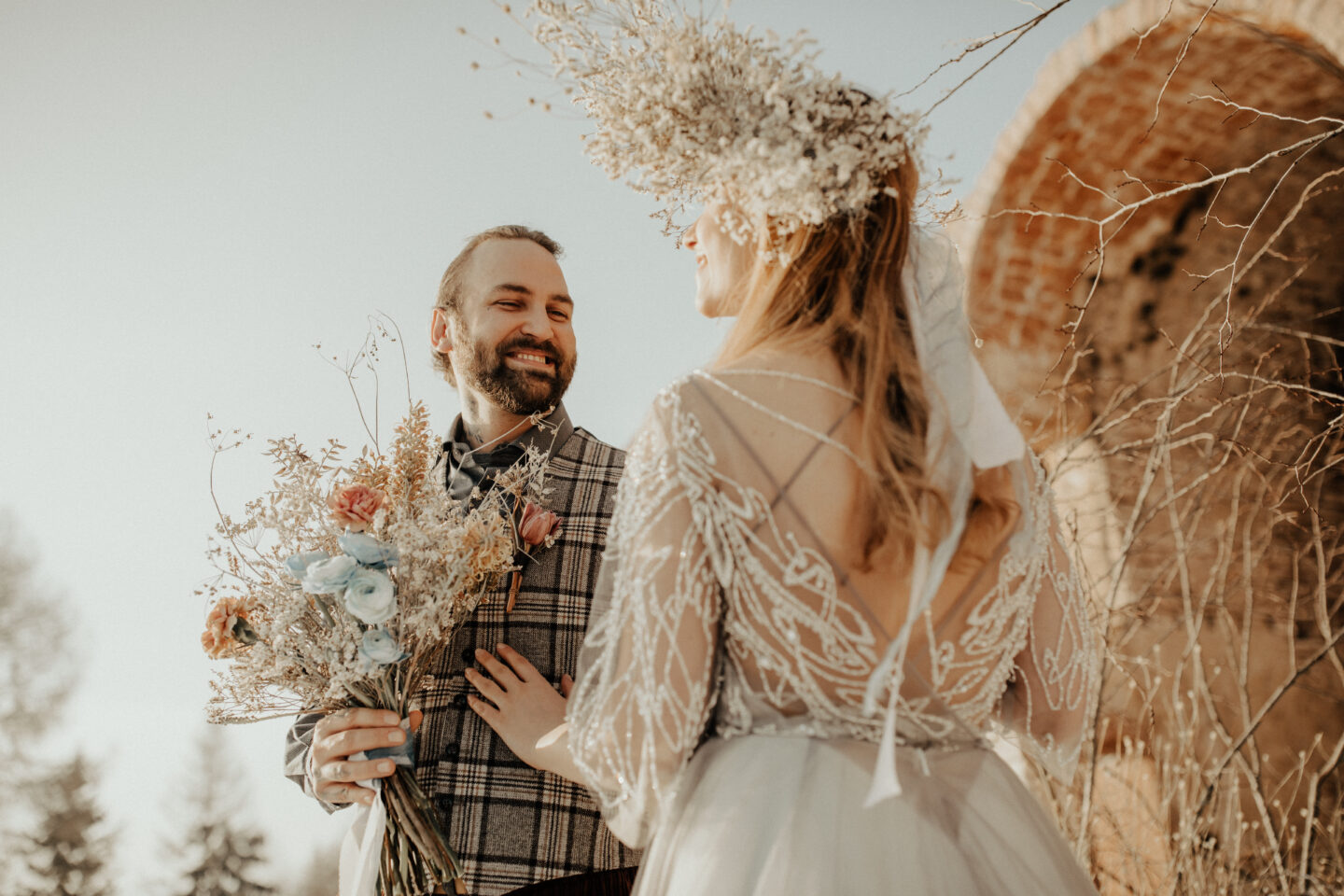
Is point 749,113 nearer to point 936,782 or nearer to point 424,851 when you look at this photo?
point 936,782

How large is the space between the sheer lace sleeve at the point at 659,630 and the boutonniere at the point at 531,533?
622mm

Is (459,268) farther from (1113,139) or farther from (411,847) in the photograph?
(1113,139)

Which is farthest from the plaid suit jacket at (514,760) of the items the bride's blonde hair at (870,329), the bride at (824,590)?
the bride's blonde hair at (870,329)

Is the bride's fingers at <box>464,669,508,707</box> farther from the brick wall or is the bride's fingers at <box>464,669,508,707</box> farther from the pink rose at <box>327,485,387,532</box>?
the brick wall

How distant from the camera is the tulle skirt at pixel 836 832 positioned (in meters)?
1.06

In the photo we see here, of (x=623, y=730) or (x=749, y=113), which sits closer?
(x=623, y=730)

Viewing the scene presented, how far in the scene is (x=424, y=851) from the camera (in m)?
1.59

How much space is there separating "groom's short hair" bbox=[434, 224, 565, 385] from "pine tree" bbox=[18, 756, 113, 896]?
6651 mm

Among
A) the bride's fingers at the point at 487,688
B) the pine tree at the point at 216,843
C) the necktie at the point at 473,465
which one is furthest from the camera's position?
the pine tree at the point at 216,843

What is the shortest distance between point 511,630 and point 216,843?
28.1 ft

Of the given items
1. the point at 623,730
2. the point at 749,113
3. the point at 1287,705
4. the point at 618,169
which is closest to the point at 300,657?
the point at 623,730

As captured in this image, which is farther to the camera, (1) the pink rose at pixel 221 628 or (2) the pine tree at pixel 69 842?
(2) the pine tree at pixel 69 842

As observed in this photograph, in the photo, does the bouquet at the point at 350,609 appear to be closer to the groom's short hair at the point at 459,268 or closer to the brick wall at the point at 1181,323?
the groom's short hair at the point at 459,268

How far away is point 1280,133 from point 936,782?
3515 mm
